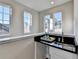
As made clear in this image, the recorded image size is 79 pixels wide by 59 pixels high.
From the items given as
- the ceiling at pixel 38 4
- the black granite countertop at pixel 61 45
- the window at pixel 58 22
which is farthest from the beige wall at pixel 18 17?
the black granite countertop at pixel 61 45

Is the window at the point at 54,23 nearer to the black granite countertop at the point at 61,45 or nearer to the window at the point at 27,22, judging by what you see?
the black granite countertop at the point at 61,45

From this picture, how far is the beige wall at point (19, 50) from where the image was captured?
1554 mm

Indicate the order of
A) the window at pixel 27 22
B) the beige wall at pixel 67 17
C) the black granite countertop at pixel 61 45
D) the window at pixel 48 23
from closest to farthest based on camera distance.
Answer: the black granite countertop at pixel 61 45 → the beige wall at pixel 67 17 → the window at pixel 48 23 → the window at pixel 27 22

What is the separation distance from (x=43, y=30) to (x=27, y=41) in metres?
0.76

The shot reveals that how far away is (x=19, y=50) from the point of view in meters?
1.81

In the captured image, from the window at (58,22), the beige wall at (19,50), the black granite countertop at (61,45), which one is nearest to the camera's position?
the black granite countertop at (61,45)

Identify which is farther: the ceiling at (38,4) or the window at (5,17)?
the window at (5,17)

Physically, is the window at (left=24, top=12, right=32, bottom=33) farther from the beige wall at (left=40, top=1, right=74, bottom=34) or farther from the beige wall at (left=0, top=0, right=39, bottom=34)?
the beige wall at (left=40, top=1, right=74, bottom=34)

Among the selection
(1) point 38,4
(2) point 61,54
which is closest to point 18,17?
(1) point 38,4

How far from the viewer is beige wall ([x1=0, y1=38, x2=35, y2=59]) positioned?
1.55 m

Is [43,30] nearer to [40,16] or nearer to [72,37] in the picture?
[40,16]

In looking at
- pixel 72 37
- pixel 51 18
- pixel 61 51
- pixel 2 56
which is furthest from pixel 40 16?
pixel 2 56

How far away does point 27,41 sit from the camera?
1.98 m

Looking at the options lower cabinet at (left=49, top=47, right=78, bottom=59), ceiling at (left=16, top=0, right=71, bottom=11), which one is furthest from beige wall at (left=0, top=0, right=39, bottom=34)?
lower cabinet at (left=49, top=47, right=78, bottom=59)
